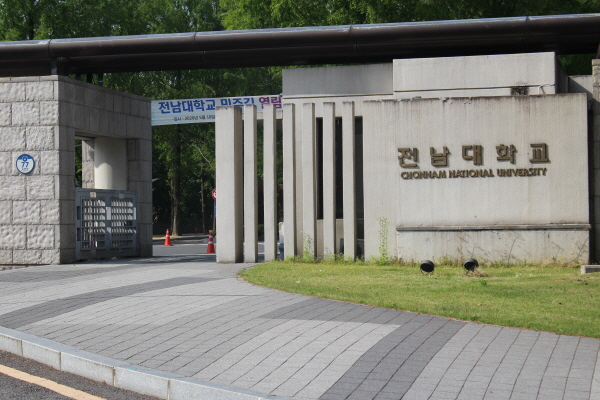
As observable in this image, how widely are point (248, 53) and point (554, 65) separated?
7342 millimetres

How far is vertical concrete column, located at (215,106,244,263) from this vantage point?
60.1 feet

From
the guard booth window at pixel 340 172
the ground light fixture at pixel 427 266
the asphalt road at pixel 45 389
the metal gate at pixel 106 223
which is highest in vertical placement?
the guard booth window at pixel 340 172

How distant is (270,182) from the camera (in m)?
18.5

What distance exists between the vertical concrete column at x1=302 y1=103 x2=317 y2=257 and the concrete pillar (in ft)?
21.0

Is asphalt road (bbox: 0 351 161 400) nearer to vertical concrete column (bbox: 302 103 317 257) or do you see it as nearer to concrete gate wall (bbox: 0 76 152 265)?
vertical concrete column (bbox: 302 103 317 257)

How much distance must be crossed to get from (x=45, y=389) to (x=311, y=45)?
1371cm

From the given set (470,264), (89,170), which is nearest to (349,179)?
(470,264)

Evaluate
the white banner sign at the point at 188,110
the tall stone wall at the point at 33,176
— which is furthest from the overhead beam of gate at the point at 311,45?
the white banner sign at the point at 188,110

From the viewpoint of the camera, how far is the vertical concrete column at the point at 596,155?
16.9 m

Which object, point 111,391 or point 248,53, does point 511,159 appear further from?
point 111,391

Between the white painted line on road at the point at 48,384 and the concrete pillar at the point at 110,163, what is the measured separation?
14.7m

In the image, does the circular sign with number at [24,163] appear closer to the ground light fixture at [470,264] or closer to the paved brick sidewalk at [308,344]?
the paved brick sidewalk at [308,344]

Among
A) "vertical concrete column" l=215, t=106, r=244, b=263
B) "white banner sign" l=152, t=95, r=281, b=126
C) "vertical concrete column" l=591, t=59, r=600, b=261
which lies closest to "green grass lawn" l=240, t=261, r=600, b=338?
"vertical concrete column" l=591, t=59, r=600, b=261

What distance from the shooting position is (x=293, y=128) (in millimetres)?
18234
